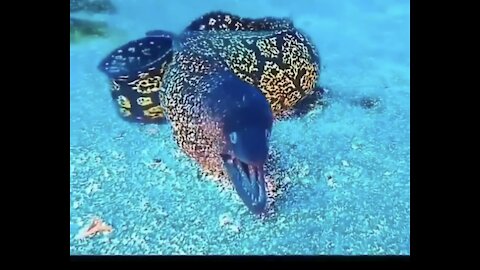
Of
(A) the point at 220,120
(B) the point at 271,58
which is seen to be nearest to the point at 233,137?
(A) the point at 220,120

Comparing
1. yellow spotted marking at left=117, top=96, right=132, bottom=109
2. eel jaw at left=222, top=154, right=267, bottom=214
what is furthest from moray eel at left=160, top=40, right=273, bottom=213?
yellow spotted marking at left=117, top=96, right=132, bottom=109

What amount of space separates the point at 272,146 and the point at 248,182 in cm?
13

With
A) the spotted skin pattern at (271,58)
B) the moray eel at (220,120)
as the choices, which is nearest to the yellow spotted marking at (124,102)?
the moray eel at (220,120)

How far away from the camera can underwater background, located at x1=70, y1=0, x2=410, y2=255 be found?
2.47 metres

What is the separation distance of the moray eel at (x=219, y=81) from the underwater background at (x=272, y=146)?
0.03 m

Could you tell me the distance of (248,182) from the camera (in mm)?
2445

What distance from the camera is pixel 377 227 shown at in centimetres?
250

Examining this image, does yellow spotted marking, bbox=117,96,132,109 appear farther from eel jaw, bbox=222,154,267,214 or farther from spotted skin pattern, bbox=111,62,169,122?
eel jaw, bbox=222,154,267,214

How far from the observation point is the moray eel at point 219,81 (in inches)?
96.0

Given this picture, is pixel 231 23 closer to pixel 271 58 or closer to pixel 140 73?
pixel 271 58
